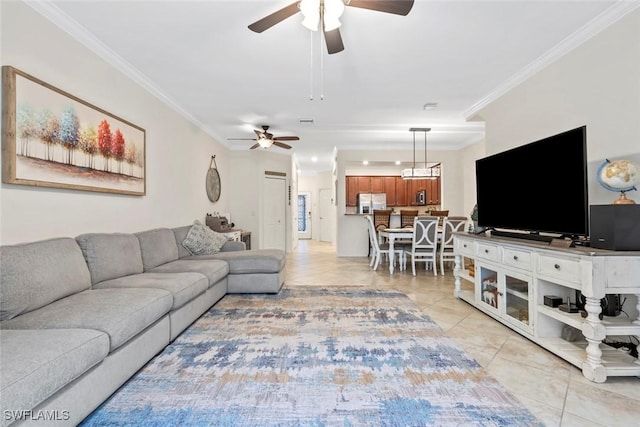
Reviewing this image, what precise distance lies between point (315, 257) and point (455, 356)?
17.7 feet

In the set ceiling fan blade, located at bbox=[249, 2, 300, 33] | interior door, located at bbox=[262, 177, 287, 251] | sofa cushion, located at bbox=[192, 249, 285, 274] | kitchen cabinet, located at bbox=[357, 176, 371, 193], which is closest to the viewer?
ceiling fan blade, located at bbox=[249, 2, 300, 33]

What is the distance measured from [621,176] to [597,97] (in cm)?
83

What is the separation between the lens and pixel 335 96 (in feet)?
13.9

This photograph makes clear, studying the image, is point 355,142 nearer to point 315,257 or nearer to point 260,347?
point 315,257

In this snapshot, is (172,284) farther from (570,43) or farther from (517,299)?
(570,43)

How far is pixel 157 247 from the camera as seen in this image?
3492 millimetres

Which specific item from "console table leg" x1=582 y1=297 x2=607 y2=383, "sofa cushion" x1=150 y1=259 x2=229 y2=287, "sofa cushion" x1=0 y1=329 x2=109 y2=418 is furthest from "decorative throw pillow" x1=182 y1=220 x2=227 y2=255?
"console table leg" x1=582 y1=297 x2=607 y2=383

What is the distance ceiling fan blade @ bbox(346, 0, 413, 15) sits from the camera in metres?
1.90

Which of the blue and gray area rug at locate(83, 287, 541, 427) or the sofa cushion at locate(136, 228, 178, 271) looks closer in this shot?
the blue and gray area rug at locate(83, 287, 541, 427)

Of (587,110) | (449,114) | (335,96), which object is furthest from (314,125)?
(587,110)

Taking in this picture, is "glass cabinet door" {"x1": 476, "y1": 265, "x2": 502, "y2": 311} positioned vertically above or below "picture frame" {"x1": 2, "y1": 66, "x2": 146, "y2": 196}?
below

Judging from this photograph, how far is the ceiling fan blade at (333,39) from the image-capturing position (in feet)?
7.36

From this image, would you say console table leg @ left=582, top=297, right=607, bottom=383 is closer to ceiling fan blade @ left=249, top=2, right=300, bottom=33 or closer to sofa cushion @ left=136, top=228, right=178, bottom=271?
ceiling fan blade @ left=249, top=2, right=300, bottom=33

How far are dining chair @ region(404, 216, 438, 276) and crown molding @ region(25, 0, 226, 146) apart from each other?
4.16 m
